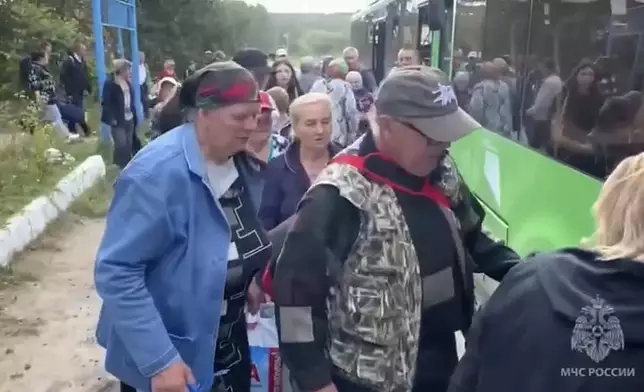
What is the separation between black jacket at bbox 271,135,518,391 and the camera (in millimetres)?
2322

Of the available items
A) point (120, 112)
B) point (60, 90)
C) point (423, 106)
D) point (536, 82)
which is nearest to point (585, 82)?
point (536, 82)

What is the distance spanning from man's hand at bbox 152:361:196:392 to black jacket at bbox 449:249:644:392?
1.00m

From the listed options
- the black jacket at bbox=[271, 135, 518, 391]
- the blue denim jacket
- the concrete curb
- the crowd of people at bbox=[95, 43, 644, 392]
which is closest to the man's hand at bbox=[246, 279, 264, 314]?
the crowd of people at bbox=[95, 43, 644, 392]

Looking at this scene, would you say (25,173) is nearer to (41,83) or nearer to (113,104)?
(113,104)

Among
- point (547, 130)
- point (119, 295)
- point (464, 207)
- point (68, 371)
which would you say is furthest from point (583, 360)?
point (68, 371)

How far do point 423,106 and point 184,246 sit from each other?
0.84 meters

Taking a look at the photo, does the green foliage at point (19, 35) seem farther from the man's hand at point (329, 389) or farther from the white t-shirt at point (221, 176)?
the man's hand at point (329, 389)

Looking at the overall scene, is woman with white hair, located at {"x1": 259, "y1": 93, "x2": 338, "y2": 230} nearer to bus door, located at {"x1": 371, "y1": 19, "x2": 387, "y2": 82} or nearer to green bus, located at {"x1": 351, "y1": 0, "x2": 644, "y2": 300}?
green bus, located at {"x1": 351, "y1": 0, "x2": 644, "y2": 300}

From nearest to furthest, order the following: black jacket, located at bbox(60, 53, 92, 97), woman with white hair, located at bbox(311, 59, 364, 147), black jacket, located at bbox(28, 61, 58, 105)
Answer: woman with white hair, located at bbox(311, 59, 364, 147) < black jacket, located at bbox(28, 61, 58, 105) < black jacket, located at bbox(60, 53, 92, 97)

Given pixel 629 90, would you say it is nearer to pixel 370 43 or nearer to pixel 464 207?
pixel 464 207

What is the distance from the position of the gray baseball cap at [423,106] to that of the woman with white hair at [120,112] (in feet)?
33.9

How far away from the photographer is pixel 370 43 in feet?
60.3

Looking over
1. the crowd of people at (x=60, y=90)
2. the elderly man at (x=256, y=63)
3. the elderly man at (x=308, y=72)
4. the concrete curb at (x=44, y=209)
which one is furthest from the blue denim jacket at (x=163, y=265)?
the crowd of people at (x=60, y=90)

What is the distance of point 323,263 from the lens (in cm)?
233
